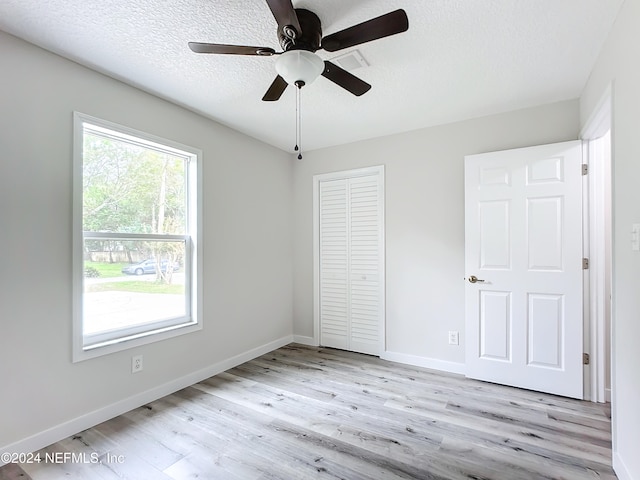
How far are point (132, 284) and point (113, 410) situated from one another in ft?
2.97

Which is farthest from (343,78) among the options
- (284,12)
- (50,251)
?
(50,251)

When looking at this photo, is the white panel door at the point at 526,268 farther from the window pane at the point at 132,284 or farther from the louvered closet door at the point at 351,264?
the window pane at the point at 132,284

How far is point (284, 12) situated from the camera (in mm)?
1355

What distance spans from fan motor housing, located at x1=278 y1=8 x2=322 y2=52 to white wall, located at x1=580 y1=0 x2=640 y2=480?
1488 mm

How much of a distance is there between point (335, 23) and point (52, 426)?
297 cm

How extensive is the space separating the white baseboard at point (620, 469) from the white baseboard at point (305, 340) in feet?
9.19

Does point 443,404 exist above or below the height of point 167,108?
below

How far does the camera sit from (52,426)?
201 cm

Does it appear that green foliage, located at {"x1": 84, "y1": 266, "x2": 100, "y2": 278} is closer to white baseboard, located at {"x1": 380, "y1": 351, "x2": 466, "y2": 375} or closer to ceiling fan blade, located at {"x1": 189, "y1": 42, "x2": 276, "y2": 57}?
ceiling fan blade, located at {"x1": 189, "y1": 42, "x2": 276, "y2": 57}

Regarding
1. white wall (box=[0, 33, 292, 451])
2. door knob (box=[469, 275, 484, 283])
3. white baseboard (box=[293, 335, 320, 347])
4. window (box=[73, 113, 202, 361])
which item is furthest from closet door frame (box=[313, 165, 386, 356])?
window (box=[73, 113, 202, 361])

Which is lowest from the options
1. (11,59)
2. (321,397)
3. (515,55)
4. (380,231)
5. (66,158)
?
(321,397)

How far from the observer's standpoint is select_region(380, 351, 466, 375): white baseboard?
3107mm

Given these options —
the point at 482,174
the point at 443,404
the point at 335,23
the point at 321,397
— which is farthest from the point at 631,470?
the point at 335,23

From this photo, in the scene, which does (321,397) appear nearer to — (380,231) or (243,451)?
(243,451)
